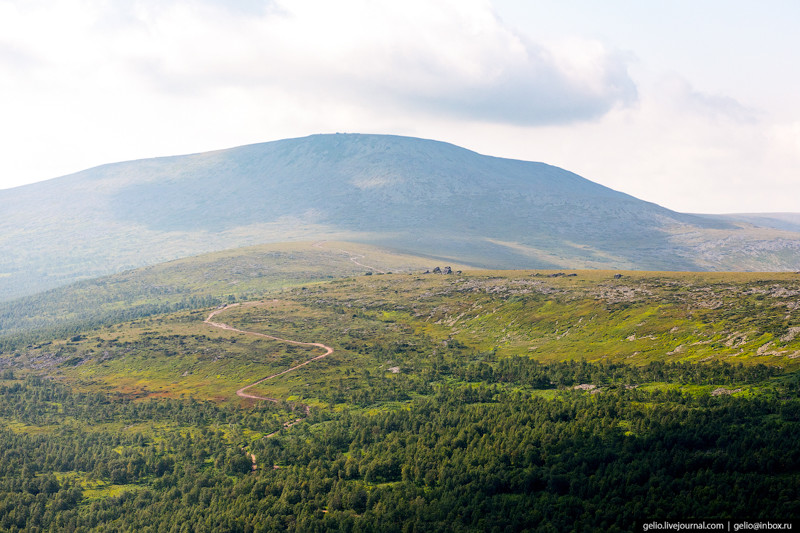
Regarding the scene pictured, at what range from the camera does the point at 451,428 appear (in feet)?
366

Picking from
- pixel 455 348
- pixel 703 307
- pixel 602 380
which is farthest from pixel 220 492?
pixel 703 307

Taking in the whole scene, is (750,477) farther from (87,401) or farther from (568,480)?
(87,401)

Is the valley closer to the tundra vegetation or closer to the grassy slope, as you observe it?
the tundra vegetation

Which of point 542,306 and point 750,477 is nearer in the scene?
point 750,477

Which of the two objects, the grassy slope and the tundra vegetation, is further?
the grassy slope

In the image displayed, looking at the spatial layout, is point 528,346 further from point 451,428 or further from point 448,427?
point 451,428

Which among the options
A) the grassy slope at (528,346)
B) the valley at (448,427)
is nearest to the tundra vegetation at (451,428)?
the valley at (448,427)

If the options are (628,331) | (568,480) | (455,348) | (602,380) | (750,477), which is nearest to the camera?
(750,477)

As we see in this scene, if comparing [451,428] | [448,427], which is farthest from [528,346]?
[451,428]

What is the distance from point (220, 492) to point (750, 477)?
240 feet

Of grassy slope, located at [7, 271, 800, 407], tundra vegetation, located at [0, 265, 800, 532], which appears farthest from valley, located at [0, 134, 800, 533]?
grassy slope, located at [7, 271, 800, 407]

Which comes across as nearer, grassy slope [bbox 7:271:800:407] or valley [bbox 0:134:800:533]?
valley [bbox 0:134:800:533]

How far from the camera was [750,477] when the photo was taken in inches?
2955

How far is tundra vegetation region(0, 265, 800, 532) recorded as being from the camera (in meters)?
83.1
